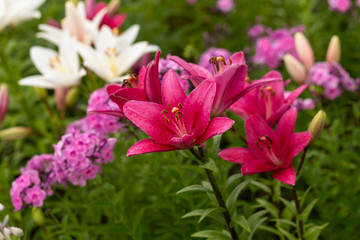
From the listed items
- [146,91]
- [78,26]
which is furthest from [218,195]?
[78,26]

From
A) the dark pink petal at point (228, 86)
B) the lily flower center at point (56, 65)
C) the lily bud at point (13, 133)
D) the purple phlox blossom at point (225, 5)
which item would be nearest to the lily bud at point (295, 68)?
the dark pink petal at point (228, 86)

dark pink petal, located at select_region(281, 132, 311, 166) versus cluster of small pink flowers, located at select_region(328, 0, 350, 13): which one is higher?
cluster of small pink flowers, located at select_region(328, 0, 350, 13)

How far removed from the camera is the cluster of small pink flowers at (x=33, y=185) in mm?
1397

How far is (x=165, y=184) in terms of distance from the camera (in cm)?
163

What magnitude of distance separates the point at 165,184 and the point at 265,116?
54 centimetres

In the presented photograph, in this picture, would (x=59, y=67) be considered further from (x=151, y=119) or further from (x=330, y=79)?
(x=330, y=79)

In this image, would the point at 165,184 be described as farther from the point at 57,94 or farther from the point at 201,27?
the point at 201,27

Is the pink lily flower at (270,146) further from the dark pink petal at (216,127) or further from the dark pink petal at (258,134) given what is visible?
the dark pink petal at (216,127)

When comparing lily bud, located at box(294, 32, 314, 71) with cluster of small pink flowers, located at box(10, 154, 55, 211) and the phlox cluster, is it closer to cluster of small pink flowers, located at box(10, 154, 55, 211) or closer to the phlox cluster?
the phlox cluster

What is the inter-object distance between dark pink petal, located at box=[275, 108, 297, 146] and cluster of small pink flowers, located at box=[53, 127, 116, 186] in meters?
0.53

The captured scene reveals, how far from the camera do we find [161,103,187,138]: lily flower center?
Answer: 1.05 m

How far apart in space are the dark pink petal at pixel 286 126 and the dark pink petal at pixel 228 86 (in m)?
0.16

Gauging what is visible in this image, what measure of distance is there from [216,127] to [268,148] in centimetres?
22

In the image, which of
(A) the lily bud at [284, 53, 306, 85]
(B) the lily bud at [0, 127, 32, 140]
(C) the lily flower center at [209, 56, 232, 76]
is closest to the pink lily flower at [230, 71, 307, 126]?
(C) the lily flower center at [209, 56, 232, 76]
